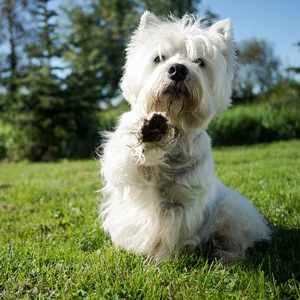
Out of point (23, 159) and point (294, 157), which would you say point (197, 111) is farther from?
point (23, 159)

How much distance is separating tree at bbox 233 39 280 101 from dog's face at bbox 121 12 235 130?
99.0 ft

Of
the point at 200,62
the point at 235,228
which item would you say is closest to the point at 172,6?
the point at 200,62

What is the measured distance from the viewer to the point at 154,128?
2221 millimetres

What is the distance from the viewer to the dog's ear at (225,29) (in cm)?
298

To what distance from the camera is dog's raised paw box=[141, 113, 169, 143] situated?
219 cm

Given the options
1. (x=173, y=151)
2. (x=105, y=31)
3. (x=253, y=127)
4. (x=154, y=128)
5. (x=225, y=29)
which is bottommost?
(x=253, y=127)

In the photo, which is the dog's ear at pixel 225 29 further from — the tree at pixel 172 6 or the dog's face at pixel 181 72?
the tree at pixel 172 6

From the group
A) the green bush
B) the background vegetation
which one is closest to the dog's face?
the background vegetation

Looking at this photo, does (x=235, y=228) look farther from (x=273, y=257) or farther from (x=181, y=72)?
(x=181, y=72)

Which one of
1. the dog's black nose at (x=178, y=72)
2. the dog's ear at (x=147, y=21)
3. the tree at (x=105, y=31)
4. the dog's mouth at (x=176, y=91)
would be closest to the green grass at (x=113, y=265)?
the dog's mouth at (x=176, y=91)

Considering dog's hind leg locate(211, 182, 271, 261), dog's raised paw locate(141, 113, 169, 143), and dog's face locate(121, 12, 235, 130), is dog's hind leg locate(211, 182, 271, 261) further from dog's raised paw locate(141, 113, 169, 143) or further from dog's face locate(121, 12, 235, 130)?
dog's raised paw locate(141, 113, 169, 143)

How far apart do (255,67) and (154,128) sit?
35335 millimetres

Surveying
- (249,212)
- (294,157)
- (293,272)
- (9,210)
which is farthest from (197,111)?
(294,157)

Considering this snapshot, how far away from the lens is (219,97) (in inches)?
113
